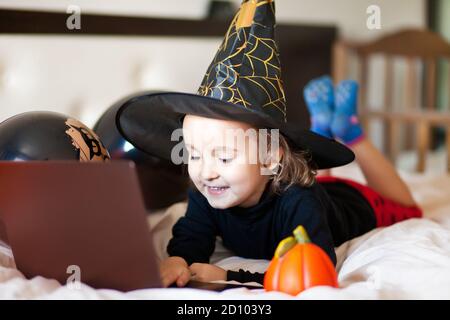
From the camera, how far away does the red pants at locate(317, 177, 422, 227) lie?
1.42 metres

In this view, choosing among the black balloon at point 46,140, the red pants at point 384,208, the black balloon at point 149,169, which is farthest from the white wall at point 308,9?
the red pants at point 384,208

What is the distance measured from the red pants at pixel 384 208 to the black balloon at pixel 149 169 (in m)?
0.35

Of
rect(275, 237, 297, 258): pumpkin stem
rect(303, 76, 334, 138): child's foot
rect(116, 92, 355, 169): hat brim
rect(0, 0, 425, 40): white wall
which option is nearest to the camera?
rect(275, 237, 297, 258): pumpkin stem

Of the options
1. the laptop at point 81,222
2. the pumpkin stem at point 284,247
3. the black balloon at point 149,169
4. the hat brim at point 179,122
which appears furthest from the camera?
the black balloon at point 149,169

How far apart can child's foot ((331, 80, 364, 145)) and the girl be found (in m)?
0.22

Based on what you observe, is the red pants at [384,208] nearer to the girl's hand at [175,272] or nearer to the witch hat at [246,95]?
the witch hat at [246,95]

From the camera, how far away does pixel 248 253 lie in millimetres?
1212

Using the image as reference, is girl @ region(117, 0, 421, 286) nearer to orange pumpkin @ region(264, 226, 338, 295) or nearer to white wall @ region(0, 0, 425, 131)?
orange pumpkin @ region(264, 226, 338, 295)

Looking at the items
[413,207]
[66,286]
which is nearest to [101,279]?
[66,286]

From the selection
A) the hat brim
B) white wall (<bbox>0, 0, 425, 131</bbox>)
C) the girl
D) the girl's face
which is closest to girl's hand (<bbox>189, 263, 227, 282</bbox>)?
the girl

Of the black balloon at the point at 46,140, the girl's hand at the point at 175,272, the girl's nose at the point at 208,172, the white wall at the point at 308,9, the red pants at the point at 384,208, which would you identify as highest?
the white wall at the point at 308,9

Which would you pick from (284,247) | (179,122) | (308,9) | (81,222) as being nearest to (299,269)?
(284,247)

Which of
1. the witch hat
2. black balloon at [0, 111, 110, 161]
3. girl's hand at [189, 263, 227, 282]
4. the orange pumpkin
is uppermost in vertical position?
the witch hat

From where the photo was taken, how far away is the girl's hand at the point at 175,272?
3.20 ft
